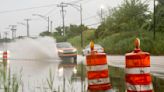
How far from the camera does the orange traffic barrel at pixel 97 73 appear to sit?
1053 cm

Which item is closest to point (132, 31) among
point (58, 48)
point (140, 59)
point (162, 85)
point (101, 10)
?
point (58, 48)

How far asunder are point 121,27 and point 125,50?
64.2 ft

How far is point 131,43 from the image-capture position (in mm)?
65688

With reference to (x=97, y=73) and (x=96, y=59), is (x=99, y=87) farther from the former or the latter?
(x=96, y=59)

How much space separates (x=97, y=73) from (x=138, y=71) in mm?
1861

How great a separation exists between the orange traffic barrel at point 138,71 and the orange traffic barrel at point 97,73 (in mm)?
1641

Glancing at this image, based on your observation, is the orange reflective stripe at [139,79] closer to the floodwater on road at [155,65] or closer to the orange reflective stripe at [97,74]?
the orange reflective stripe at [97,74]

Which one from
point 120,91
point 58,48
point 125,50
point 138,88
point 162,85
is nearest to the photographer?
point 138,88

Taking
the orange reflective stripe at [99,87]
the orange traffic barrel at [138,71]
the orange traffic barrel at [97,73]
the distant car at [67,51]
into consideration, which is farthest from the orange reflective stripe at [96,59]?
the distant car at [67,51]

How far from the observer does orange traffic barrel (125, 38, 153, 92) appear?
8766 millimetres

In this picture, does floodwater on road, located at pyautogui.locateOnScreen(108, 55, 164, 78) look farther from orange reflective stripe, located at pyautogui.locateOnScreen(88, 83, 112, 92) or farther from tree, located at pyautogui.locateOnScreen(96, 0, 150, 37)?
tree, located at pyautogui.locateOnScreen(96, 0, 150, 37)

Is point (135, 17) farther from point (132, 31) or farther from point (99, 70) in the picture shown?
point (99, 70)

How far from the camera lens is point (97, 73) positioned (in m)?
10.6

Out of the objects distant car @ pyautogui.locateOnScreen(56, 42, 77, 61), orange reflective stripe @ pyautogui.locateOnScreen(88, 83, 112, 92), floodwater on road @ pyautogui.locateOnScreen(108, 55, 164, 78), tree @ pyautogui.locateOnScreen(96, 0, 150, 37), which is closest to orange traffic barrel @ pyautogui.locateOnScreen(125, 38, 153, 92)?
orange reflective stripe @ pyautogui.locateOnScreen(88, 83, 112, 92)
